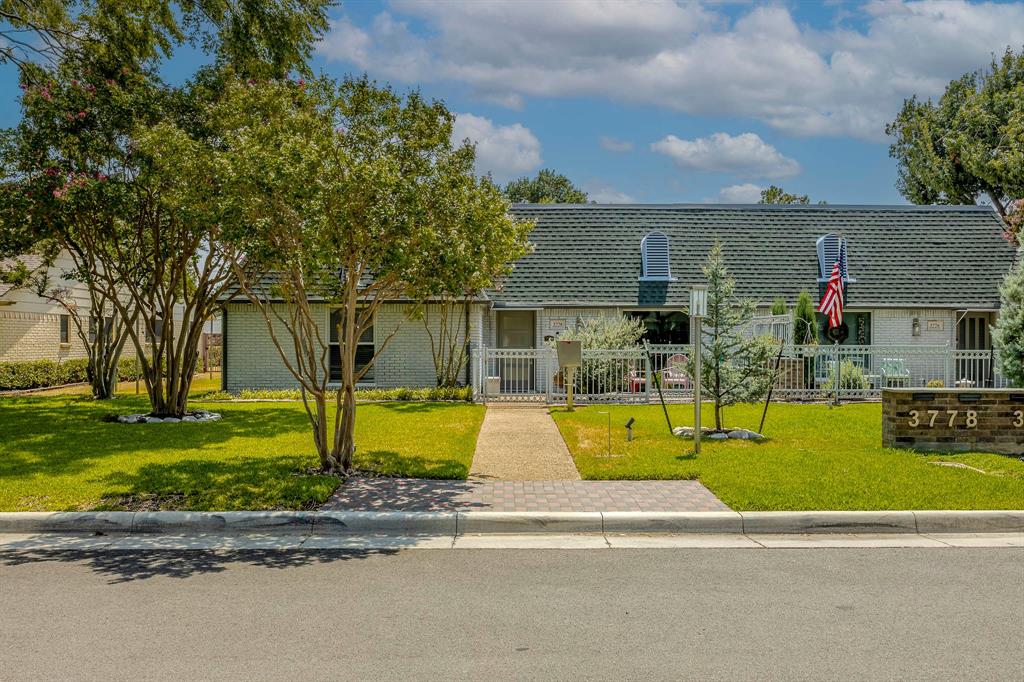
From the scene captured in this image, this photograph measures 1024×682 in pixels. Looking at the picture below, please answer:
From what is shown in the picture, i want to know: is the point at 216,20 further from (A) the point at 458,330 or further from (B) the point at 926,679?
(B) the point at 926,679

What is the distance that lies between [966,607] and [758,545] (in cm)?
208

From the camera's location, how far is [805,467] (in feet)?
34.6

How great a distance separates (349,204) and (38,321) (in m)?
23.8

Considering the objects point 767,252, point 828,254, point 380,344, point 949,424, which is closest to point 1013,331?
point 949,424

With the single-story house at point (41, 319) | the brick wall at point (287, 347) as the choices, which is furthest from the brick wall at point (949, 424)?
the single-story house at point (41, 319)

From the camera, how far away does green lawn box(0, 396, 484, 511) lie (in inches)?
351

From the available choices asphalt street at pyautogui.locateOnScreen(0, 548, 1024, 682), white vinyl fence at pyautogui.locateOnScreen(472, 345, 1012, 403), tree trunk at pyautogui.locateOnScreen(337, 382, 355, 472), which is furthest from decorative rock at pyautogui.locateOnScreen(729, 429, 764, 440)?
tree trunk at pyautogui.locateOnScreen(337, 382, 355, 472)

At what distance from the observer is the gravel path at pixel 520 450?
10.7 metres

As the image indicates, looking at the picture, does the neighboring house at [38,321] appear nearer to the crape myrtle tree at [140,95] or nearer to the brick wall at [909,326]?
the crape myrtle tree at [140,95]

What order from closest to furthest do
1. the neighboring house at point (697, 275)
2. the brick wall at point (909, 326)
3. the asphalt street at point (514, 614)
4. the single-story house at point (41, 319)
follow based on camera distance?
the asphalt street at point (514, 614), the neighboring house at point (697, 275), the brick wall at point (909, 326), the single-story house at point (41, 319)

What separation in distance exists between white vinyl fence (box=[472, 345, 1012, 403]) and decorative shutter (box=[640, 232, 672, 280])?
4059mm

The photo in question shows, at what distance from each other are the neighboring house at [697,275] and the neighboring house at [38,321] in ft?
29.3

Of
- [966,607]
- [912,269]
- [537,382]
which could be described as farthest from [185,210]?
[912,269]

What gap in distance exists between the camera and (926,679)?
454 cm
